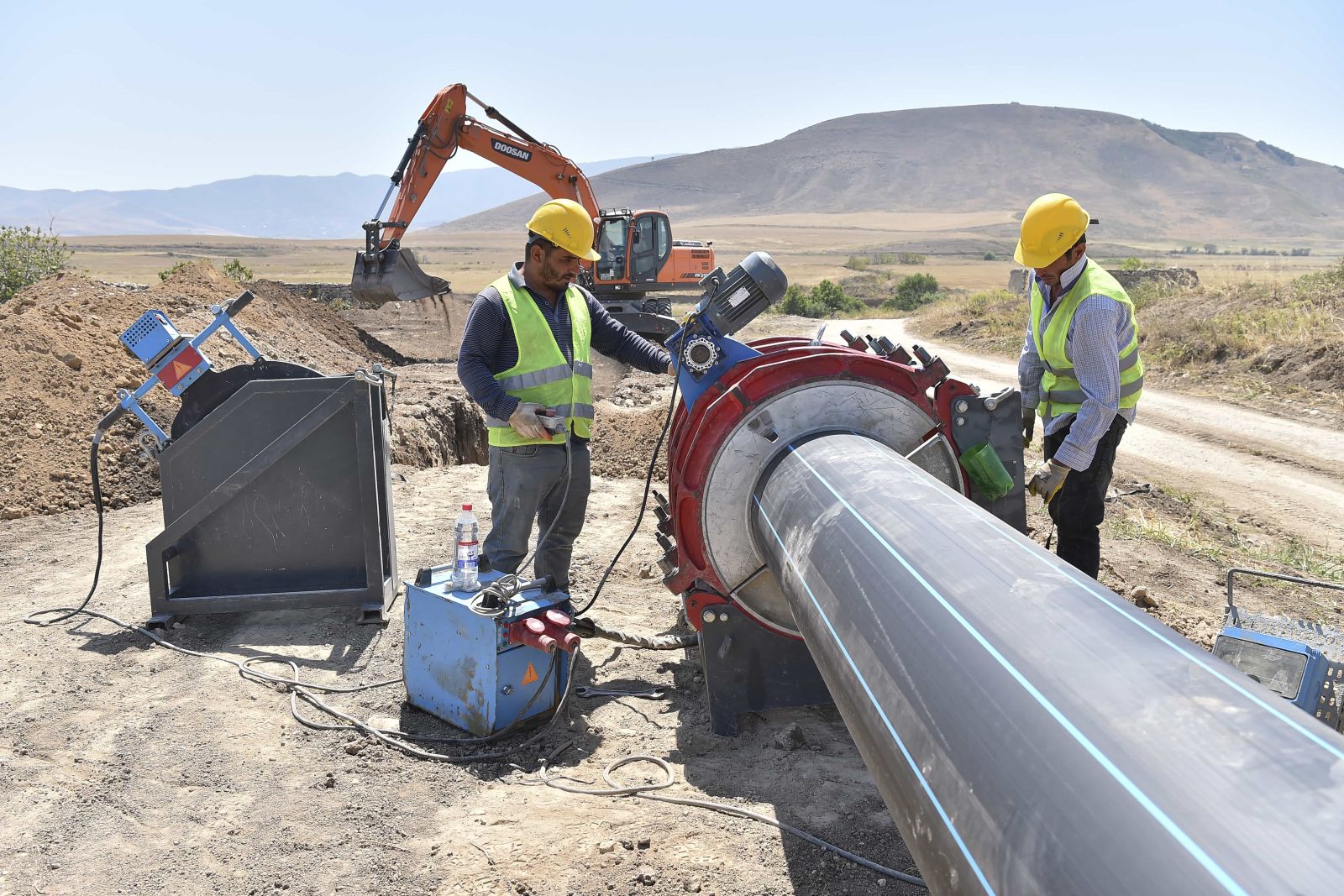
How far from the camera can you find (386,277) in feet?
46.4

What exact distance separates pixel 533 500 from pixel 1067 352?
253 centimetres

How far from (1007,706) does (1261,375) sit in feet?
47.5

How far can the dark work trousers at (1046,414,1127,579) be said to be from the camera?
4422mm

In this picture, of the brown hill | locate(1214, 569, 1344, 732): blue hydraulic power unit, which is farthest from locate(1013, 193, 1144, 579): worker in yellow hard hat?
the brown hill

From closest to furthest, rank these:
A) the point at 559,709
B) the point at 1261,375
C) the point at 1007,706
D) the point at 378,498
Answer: the point at 1007,706 < the point at 559,709 < the point at 378,498 < the point at 1261,375

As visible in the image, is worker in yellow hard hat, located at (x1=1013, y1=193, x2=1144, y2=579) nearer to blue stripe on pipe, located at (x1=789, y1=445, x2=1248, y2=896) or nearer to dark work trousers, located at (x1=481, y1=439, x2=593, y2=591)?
dark work trousers, located at (x1=481, y1=439, x2=593, y2=591)

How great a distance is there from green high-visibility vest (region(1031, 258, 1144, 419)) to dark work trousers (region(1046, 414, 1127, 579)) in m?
0.12

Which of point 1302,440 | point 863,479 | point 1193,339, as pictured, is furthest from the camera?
point 1193,339

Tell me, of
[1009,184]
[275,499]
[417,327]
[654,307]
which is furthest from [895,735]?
[1009,184]

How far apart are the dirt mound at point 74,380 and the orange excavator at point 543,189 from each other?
2303 millimetres

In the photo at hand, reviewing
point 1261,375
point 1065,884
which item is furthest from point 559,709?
point 1261,375

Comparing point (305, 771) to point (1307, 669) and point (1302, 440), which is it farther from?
point (1302, 440)

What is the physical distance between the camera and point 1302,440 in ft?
35.5

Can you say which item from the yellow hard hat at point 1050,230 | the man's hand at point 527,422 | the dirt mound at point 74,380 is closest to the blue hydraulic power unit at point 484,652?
the man's hand at point 527,422
